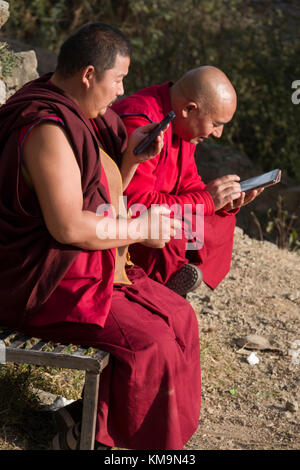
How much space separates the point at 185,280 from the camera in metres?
3.58

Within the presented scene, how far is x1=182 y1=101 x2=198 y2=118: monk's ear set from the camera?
3.47 metres

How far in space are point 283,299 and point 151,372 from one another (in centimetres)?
275

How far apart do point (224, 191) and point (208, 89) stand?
20.7 inches

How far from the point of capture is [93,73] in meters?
2.45

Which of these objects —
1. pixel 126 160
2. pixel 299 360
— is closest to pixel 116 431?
pixel 126 160

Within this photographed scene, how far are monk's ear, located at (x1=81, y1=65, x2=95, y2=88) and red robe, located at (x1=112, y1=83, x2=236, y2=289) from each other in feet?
2.81

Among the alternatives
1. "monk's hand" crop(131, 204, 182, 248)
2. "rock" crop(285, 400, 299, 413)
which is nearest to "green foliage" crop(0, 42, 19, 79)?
"monk's hand" crop(131, 204, 182, 248)

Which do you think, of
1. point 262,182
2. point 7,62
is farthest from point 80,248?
point 7,62

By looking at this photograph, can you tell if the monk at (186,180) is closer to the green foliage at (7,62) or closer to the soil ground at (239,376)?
the soil ground at (239,376)

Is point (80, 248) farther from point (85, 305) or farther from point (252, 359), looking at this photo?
point (252, 359)

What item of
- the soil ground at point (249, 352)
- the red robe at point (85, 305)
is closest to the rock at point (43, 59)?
the soil ground at point (249, 352)
